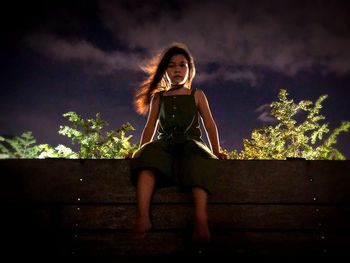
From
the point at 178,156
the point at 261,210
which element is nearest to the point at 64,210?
the point at 178,156

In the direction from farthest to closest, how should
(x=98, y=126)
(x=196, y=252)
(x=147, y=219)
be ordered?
(x=98, y=126) < (x=196, y=252) < (x=147, y=219)

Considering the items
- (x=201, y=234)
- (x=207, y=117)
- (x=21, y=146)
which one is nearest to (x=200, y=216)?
(x=201, y=234)

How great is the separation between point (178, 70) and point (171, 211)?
168 cm

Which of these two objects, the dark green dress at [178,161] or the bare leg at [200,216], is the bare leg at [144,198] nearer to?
the dark green dress at [178,161]

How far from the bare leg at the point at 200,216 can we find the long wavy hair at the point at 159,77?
4.96 ft

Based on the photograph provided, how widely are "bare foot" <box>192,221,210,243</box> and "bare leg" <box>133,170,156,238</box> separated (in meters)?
0.37

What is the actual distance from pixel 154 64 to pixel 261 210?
2.16 metres

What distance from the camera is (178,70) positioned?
363 cm

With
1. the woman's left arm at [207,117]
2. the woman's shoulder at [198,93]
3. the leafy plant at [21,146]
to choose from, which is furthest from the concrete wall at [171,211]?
the leafy plant at [21,146]

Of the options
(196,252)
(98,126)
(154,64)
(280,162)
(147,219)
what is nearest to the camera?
(147,219)

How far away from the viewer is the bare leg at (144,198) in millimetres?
2438

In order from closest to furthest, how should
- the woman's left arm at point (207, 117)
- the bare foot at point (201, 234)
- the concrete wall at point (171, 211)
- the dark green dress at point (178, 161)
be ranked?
1. the bare foot at point (201, 234)
2. the dark green dress at point (178, 161)
3. the concrete wall at point (171, 211)
4. the woman's left arm at point (207, 117)

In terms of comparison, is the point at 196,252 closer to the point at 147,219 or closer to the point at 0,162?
the point at 147,219

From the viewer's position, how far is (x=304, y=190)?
9.27ft
